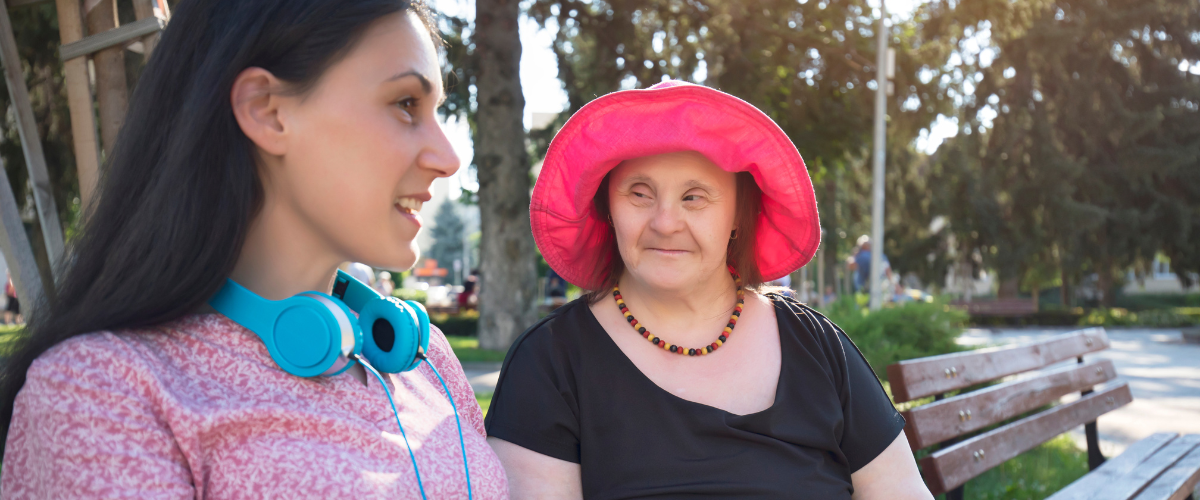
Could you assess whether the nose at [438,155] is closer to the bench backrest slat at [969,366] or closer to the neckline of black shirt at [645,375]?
the neckline of black shirt at [645,375]

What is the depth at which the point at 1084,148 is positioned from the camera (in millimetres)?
27078

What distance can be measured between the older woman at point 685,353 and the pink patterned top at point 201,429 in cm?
66

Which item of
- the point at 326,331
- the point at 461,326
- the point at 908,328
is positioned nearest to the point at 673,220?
the point at 326,331

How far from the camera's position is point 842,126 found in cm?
1192

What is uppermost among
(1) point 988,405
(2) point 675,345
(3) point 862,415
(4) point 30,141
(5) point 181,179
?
(4) point 30,141

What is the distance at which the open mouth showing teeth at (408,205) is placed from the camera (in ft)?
4.86

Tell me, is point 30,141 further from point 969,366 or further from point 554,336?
point 969,366

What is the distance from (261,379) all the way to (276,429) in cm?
9

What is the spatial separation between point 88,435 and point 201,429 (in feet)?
0.47

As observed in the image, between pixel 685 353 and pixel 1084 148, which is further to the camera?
pixel 1084 148

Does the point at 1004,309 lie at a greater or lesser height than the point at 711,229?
lesser

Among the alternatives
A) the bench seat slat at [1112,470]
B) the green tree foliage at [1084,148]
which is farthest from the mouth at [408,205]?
the green tree foliage at [1084,148]

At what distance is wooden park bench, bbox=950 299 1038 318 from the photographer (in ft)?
84.8

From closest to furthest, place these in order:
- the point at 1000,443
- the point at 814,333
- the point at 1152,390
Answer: the point at 814,333 < the point at 1000,443 < the point at 1152,390
